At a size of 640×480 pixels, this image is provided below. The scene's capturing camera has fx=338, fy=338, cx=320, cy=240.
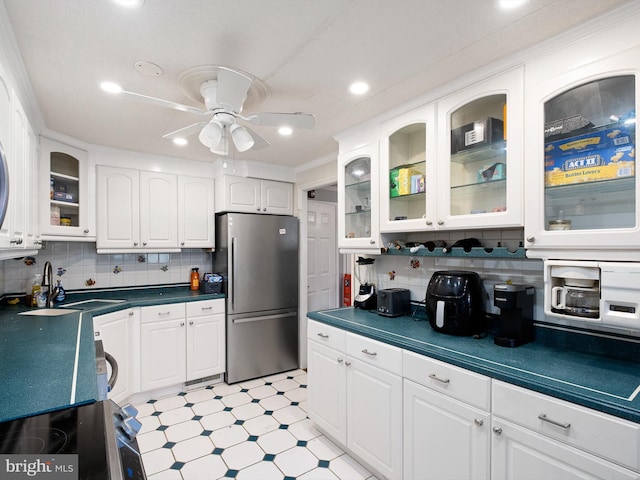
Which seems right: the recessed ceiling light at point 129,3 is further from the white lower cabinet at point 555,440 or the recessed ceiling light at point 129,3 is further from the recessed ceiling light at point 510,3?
the white lower cabinet at point 555,440

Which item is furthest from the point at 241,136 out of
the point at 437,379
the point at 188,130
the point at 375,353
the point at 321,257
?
the point at 321,257

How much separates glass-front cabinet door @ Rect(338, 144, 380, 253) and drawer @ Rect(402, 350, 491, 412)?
0.87m

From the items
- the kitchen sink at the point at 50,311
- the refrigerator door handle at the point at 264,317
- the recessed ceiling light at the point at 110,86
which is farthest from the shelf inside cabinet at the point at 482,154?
the kitchen sink at the point at 50,311

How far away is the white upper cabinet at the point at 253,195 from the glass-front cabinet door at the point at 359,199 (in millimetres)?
1202

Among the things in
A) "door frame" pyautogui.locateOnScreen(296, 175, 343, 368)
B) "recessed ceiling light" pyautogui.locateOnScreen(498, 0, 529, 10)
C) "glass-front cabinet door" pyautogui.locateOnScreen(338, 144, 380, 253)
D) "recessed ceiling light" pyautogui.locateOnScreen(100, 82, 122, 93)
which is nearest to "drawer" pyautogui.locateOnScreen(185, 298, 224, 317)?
"door frame" pyautogui.locateOnScreen(296, 175, 343, 368)

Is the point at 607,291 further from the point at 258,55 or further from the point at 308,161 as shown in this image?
the point at 308,161

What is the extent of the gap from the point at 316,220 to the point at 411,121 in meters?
2.12

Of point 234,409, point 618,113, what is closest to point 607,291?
point 618,113

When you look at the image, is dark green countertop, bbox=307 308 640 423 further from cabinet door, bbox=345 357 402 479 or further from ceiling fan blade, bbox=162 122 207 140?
ceiling fan blade, bbox=162 122 207 140

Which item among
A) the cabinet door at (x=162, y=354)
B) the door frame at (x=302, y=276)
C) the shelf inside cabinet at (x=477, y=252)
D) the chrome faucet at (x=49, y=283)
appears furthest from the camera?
the door frame at (x=302, y=276)

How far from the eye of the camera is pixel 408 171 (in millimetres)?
2174

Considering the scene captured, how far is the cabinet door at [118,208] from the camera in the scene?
2.99 metres

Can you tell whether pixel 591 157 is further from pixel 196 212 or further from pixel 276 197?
pixel 196 212

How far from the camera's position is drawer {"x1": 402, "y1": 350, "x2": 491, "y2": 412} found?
4.62 ft
